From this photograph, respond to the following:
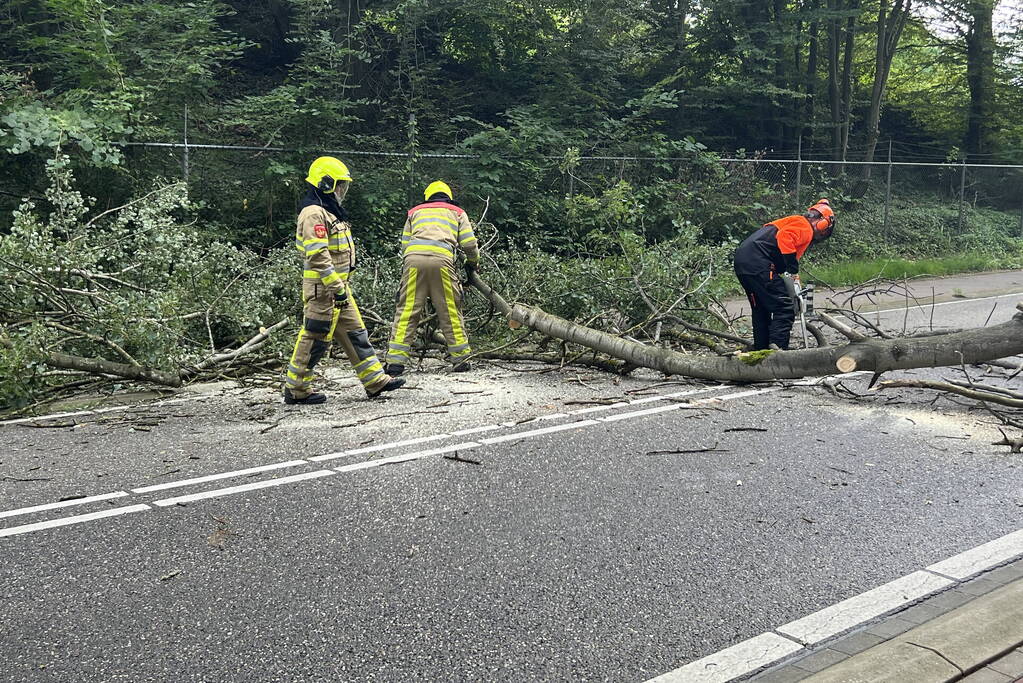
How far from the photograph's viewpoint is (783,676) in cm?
315

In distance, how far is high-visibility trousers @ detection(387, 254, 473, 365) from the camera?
866cm

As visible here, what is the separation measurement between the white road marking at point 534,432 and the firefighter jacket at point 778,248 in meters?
2.69

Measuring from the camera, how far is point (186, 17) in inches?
575

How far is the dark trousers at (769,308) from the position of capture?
834 cm

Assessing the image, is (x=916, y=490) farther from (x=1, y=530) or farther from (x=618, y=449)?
(x=1, y=530)

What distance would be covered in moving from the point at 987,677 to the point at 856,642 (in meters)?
0.44

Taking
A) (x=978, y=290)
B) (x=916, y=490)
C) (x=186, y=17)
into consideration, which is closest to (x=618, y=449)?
(x=916, y=490)

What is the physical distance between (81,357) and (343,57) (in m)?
10.3

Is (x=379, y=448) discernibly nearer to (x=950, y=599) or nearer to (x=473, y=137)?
A: (x=950, y=599)

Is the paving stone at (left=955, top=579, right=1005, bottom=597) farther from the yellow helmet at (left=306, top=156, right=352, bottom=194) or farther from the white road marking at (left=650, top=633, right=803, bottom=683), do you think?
the yellow helmet at (left=306, top=156, right=352, bottom=194)

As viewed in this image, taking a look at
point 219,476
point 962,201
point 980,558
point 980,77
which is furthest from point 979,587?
point 980,77

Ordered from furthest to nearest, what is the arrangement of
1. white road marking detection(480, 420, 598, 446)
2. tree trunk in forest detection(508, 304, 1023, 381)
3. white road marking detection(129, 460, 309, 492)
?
1. tree trunk in forest detection(508, 304, 1023, 381)
2. white road marking detection(480, 420, 598, 446)
3. white road marking detection(129, 460, 309, 492)

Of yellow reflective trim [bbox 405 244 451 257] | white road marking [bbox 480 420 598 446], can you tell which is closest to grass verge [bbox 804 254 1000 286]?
yellow reflective trim [bbox 405 244 451 257]

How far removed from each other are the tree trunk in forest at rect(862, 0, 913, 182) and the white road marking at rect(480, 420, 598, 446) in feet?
60.0
